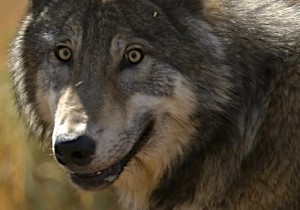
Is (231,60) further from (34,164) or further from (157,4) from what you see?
(34,164)

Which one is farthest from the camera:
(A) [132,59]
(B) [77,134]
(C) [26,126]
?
(C) [26,126]

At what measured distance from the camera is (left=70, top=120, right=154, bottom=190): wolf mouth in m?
3.93

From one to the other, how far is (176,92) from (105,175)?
1.57ft

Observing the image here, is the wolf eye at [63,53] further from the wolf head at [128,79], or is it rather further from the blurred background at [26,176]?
the blurred background at [26,176]

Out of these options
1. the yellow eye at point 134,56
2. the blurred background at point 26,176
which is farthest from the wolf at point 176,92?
the blurred background at point 26,176

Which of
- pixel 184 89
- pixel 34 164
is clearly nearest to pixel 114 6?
pixel 184 89

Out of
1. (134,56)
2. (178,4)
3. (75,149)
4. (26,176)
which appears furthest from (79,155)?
(26,176)

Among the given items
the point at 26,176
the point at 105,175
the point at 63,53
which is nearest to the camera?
the point at 105,175

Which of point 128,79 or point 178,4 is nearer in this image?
point 128,79

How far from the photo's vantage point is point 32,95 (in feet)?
14.3

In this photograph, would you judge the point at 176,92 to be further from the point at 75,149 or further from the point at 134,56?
the point at 75,149

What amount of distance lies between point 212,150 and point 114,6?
81 cm

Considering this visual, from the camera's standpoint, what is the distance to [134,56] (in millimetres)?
3984

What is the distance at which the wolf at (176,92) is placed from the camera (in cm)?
394
